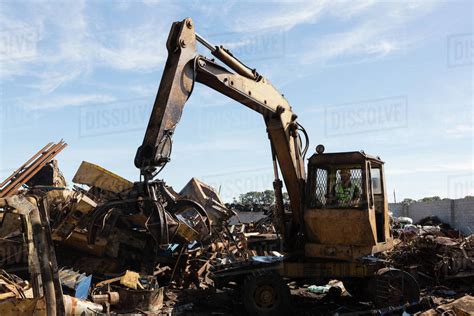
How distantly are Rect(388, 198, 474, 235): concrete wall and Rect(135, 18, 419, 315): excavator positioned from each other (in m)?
11.5

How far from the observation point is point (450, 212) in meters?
18.9

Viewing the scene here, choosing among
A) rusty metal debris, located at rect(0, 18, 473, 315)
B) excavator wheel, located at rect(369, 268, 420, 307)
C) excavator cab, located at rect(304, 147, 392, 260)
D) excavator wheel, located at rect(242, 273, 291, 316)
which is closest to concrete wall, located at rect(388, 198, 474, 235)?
rusty metal debris, located at rect(0, 18, 473, 315)

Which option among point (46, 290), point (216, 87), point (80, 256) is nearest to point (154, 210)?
point (46, 290)

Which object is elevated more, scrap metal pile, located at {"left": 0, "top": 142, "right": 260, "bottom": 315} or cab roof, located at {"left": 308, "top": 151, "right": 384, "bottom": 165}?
cab roof, located at {"left": 308, "top": 151, "right": 384, "bottom": 165}

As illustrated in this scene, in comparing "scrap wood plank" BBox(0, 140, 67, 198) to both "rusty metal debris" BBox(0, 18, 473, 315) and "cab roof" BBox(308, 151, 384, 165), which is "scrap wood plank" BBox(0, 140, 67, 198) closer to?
"rusty metal debris" BBox(0, 18, 473, 315)

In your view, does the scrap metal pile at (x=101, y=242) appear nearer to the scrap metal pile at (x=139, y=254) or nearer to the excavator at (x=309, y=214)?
the scrap metal pile at (x=139, y=254)

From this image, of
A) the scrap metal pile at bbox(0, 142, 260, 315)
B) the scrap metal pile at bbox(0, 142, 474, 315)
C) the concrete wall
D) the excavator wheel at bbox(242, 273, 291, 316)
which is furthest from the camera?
the concrete wall

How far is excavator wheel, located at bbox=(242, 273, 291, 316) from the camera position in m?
7.30

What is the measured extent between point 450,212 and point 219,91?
609 inches

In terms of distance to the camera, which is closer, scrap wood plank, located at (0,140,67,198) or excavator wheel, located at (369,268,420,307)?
excavator wheel, located at (369,268,420,307)

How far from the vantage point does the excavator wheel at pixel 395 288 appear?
6.96m

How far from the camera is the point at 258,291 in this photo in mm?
7504

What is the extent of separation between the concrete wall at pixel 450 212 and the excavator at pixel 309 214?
11.5m

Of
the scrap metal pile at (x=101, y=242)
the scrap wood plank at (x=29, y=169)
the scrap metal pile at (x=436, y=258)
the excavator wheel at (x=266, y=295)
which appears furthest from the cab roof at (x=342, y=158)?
the scrap wood plank at (x=29, y=169)
